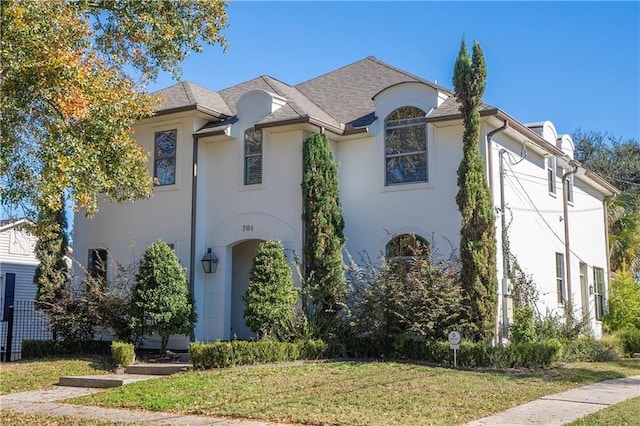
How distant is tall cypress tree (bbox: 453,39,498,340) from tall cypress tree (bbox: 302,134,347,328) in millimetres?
3060

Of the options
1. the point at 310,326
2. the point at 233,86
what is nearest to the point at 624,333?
the point at 310,326

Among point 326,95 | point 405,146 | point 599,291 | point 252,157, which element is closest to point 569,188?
point 599,291

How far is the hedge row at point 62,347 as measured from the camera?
1738 centimetres

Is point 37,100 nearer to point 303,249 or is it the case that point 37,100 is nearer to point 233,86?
point 303,249

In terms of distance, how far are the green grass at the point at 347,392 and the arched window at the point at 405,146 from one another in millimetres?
5123

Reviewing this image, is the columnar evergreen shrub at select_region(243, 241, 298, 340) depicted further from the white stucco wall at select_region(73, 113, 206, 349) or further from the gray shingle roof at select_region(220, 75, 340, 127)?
the gray shingle roof at select_region(220, 75, 340, 127)

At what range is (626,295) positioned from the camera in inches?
863

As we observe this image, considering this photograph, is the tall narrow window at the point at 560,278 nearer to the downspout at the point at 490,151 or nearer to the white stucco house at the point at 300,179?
the white stucco house at the point at 300,179

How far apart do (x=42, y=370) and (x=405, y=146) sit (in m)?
9.97

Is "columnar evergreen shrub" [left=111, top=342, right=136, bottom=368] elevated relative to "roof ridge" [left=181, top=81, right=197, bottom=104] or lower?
lower

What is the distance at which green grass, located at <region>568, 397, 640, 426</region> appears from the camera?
888 centimetres

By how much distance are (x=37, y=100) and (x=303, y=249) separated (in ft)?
25.8

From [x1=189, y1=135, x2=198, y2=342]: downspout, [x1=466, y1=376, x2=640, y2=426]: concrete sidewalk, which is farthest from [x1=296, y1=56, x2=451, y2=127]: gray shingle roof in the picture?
[x1=466, y1=376, x2=640, y2=426]: concrete sidewalk

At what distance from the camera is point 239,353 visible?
45.8 feet
